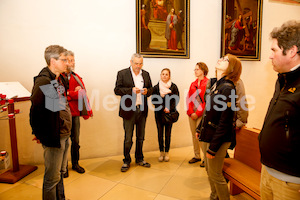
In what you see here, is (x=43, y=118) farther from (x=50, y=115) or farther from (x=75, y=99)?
(x=75, y=99)

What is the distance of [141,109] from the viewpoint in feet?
11.3

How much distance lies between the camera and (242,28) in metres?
4.92

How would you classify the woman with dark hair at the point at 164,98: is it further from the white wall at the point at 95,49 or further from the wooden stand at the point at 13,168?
the wooden stand at the point at 13,168

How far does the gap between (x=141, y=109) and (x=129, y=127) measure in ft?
1.21

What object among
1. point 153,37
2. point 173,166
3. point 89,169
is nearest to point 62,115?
point 89,169

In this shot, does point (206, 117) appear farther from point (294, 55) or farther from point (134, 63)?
point (134, 63)

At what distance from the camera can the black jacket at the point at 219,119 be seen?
191 centimetres

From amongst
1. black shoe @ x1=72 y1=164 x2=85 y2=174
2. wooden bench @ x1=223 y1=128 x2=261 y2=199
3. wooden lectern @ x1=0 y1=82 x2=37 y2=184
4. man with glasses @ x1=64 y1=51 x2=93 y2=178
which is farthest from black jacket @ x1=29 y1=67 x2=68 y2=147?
wooden bench @ x1=223 y1=128 x2=261 y2=199

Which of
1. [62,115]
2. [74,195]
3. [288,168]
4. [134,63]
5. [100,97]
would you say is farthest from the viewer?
[100,97]

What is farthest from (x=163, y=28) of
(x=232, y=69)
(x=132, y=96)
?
(x=232, y=69)

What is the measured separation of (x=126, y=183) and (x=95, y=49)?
2499 mm

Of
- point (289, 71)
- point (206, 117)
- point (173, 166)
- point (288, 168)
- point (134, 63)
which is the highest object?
point (134, 63)

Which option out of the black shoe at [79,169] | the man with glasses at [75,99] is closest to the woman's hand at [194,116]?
the man with glasses at [75,99]

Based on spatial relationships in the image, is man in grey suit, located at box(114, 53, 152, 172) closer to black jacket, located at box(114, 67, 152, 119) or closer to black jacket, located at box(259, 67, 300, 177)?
black jacket, located at box(114, 67, 152, 119)
